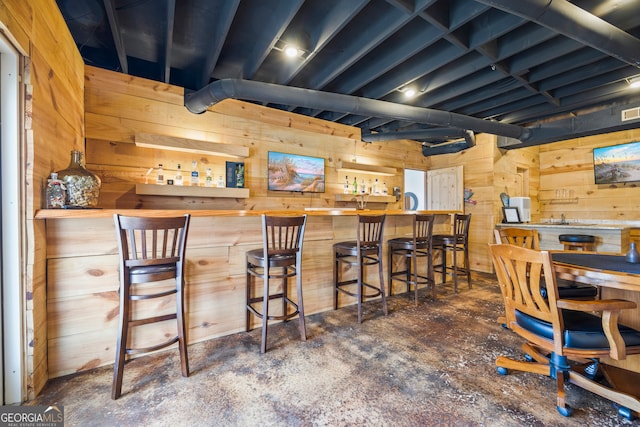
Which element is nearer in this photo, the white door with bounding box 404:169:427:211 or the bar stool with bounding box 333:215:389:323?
the bar stool with bounding box 333:215:389:323

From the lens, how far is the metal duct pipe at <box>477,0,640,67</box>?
177 cm

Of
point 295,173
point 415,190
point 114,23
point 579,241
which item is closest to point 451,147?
point 415,190

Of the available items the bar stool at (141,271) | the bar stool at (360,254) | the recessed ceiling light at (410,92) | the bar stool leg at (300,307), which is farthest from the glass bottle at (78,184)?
the recessed ceiling light at (410,92)

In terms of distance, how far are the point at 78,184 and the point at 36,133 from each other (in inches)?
14.2

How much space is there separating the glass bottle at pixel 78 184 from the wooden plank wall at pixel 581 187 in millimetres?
7401

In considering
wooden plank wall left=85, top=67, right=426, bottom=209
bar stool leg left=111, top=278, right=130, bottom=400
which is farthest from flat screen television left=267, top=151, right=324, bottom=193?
bar stool leg left=111, top=278, right=130, bottom=400

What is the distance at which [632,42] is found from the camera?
7.29 ft

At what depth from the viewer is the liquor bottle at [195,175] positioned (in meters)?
3.68

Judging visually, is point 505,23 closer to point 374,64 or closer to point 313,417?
point 374,64

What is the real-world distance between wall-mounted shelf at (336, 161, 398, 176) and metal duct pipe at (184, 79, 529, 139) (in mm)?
1516

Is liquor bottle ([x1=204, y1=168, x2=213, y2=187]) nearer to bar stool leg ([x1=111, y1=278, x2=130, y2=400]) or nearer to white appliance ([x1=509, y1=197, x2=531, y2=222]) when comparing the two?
bar stool leg ([x1=111, y1=278, x2=130, y2=400])

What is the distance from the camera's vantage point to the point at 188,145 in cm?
348

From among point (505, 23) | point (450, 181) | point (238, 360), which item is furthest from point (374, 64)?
point (450, 181)

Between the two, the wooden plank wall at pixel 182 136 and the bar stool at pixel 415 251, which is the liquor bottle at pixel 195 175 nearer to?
the wooden plank wall at pixel 182 136
